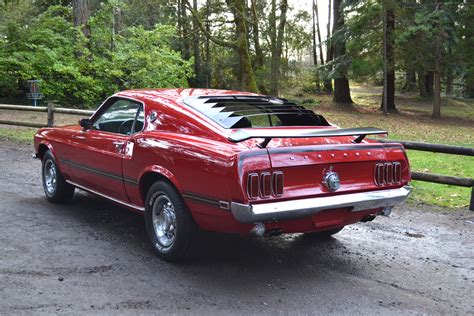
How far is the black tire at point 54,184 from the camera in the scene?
6.73 meters

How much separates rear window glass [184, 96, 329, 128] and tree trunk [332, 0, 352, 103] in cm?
2492

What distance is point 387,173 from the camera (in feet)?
15.9

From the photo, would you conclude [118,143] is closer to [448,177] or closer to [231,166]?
[231,166]

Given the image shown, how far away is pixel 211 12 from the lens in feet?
90.1

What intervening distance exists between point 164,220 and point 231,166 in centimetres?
122

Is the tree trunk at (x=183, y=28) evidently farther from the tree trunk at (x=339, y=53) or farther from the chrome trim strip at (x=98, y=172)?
the chrome trim strip at (x=98, y=172)

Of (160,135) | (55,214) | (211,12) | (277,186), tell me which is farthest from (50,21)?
(277,186)

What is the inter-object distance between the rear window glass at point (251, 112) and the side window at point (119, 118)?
72 cm

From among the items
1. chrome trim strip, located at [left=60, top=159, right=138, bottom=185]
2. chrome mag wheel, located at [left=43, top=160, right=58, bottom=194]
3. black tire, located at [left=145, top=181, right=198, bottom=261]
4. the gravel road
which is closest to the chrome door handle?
chrome trim strip, located at [left=60, top=159, right=138, bottom=185]

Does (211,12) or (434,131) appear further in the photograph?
(211,12)

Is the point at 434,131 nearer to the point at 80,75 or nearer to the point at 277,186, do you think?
the point at 80,75

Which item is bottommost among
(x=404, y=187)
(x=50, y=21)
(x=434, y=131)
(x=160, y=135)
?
(x=434, y=131)

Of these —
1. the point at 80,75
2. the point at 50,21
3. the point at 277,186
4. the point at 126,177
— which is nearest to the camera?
the point at 277,186

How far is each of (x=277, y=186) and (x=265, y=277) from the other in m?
0.91
